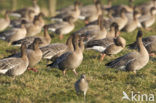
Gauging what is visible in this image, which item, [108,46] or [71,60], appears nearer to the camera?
[71,60]

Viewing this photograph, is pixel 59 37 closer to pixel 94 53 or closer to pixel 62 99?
pixel 94 53

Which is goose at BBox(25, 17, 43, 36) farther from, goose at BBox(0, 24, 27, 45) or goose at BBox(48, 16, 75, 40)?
goose at BBox(0, 24, 27, 45)

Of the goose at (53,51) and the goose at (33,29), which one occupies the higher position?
the goose at (53,51)

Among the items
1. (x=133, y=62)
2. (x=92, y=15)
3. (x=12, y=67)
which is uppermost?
(x=12, y=67)

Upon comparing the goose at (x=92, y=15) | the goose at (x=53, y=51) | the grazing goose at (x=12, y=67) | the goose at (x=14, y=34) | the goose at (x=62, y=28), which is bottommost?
the goose at (x=92, y=15)

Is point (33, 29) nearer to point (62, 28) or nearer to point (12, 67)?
point (62, 28)

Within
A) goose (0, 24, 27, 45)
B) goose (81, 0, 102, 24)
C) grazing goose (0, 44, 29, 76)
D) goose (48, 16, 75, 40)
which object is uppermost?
grazing goose (0, 44, 29, 76)

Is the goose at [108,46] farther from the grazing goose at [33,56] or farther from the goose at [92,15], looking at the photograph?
the goose at [92,15]

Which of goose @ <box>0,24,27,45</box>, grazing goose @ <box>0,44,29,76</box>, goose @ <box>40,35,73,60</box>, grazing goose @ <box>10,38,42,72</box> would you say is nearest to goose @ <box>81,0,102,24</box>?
goose @ <box>0,24,27,45</box>

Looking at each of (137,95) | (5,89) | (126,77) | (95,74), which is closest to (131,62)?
(126,77)

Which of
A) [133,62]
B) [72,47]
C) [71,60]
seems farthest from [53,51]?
[133,62]

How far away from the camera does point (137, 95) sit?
10961 mm

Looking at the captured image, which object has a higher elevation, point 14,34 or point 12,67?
point 12,67

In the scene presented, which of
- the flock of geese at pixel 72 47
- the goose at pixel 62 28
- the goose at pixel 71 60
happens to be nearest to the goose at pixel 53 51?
the flock of geese at pixel 72 47
